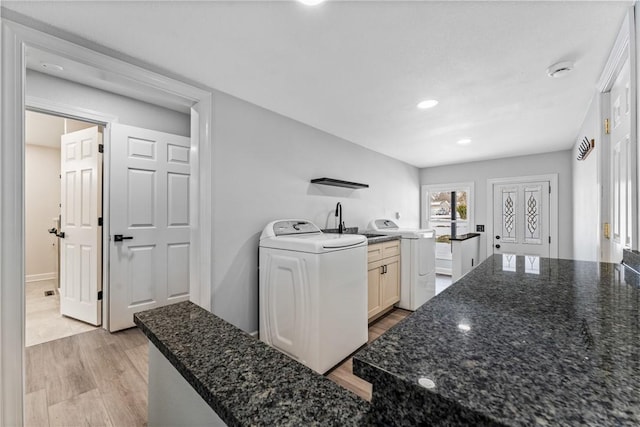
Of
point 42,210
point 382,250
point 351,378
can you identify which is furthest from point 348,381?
point 42,210

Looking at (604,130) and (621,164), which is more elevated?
(604,130)

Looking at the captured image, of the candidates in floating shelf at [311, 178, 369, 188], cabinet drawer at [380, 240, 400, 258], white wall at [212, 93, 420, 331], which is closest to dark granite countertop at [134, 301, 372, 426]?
white wall at [212, 93, 420, 331]

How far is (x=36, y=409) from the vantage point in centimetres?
165

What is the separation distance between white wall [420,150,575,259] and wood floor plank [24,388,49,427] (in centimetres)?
552

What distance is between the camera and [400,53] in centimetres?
168

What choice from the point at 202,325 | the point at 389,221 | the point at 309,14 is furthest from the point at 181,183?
the point at 389,221

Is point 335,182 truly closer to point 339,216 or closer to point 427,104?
point 339,216

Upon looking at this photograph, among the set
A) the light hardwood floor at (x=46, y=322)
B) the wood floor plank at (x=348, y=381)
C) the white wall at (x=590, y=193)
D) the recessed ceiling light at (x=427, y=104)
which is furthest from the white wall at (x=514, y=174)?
the light hardwood floor at (x=46, y=322)

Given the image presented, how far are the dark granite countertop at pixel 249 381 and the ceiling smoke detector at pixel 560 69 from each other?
2.37 metres

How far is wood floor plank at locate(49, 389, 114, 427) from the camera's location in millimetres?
1564

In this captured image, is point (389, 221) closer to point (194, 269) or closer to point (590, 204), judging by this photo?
point (590, 204)

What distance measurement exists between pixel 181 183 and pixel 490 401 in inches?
128

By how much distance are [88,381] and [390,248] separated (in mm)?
2943

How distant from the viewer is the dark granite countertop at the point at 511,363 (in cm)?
36
